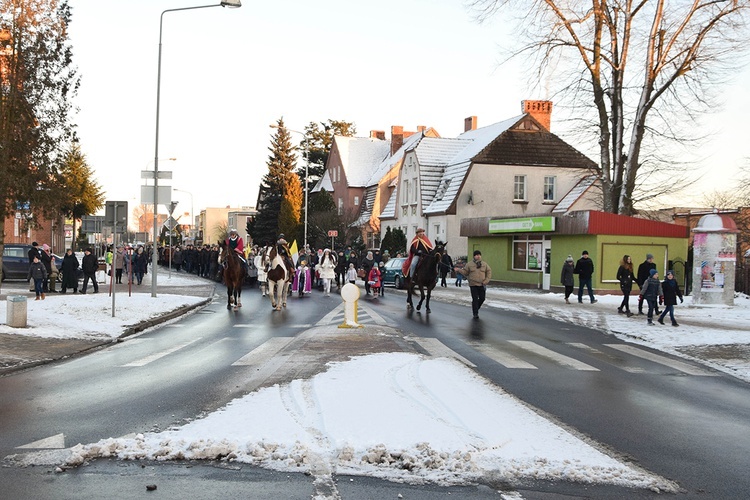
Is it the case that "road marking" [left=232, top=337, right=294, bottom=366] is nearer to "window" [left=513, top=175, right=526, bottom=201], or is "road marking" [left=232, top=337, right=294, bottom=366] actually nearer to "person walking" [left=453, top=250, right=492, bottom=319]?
"person walking" [left=453, top=250, right=492, bottom=319]

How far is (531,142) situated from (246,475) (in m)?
48.2

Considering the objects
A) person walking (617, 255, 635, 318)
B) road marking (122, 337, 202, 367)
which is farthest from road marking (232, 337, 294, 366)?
person walking (617, 255, 635, 318)

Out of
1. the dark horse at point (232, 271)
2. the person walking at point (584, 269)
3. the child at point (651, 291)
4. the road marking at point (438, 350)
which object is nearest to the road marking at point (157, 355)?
the road marking at point (438, 350)

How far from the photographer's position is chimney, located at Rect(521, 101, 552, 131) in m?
55.5

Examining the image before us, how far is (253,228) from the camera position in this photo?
273ft

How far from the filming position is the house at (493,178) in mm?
48969

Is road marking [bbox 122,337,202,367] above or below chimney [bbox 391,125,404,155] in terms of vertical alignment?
below

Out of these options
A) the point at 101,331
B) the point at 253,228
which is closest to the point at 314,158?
the point at 253,228

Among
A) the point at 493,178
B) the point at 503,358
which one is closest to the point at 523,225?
the point at 493,178

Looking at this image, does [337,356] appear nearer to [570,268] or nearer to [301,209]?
[570,268]

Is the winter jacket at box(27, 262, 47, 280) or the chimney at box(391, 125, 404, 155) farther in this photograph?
the chimney at box(391, 125, 404, 155)

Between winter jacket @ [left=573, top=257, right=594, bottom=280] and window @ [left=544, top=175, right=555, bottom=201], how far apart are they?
25488mm

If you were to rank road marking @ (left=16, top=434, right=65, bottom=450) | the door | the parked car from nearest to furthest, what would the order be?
road marking @ (left=16, top=434, right=65, bottom=450) → the door → the parked car

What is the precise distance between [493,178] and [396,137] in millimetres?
21716
